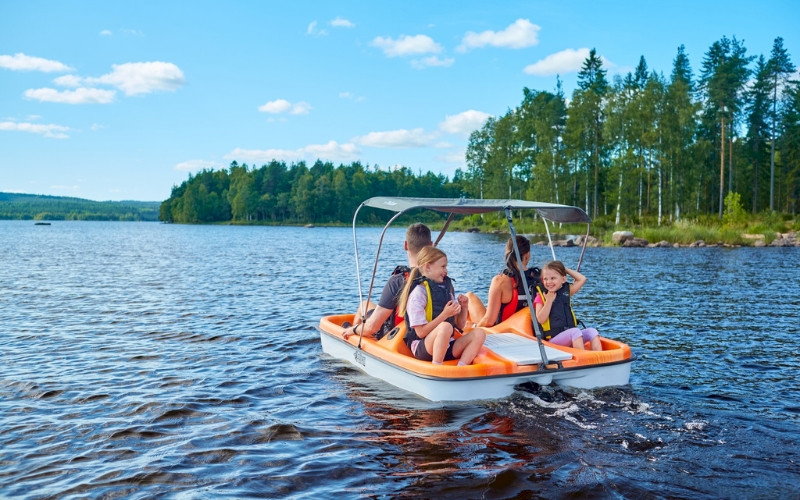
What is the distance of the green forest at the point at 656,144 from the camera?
54.6 m

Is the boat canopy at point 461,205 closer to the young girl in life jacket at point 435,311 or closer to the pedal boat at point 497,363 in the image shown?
the pedal boat at point 497,363

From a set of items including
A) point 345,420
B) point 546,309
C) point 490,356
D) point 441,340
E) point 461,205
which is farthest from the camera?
point 546,309

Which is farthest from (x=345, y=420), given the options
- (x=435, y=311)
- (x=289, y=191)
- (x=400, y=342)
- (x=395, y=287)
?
(x=289, y=191)

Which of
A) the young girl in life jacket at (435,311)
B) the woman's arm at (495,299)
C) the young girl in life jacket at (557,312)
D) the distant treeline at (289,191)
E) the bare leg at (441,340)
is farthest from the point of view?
the distant treeline at (289,191)

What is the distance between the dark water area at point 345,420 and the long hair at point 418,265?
4.16 ft

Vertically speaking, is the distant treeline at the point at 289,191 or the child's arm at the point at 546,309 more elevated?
the distant treeline at the point at 289,191

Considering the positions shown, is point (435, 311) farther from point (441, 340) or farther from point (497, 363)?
point (497, 363)

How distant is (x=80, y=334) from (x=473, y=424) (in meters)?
9.61

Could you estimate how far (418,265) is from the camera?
26.6 feet

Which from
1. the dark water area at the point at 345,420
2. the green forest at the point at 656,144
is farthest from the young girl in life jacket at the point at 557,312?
the green forest at the point at 656,144

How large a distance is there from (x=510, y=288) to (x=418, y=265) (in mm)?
2289

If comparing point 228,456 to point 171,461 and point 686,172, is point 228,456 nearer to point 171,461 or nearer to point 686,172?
point 171,461

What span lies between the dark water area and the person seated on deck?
192 cm

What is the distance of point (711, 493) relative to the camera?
5.73 metres
